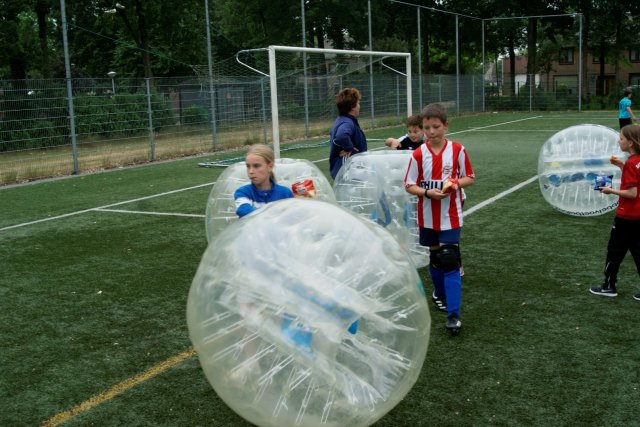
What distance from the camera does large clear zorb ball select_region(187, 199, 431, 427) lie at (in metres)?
2.94

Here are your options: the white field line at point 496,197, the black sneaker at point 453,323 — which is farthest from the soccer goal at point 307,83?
the black sneaker at point 453,323

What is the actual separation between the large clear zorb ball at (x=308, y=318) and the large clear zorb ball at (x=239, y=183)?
2.78m

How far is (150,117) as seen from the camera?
1778cm

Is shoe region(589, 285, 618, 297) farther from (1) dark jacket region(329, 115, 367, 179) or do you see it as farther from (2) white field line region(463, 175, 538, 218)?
(2) white field line region(463, 175, 538, 218)

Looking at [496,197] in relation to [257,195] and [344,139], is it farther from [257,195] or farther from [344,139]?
[257,195]

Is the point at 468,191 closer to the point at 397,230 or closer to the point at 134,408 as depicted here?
the point at 397,230

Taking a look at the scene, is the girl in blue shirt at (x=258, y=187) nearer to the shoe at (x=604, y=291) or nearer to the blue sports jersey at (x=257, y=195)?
the blue sports jersey at (x=257, y=195)

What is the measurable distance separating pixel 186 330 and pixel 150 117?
13.4 meters

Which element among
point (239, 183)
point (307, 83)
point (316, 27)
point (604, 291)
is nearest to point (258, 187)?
point (239, 183)

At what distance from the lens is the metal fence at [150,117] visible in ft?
Result: 48.4

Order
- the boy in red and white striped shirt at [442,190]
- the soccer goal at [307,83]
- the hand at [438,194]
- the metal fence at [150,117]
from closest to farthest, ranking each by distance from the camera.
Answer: the hand at [438,194], the boy in red and white striped shirt at [442,190], the metal fence at [150,117], the soccer goal at [307,83]

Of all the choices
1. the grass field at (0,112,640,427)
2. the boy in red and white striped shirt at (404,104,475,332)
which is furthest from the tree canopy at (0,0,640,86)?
the boy in red and white striped shirt at (404,104,475,332)

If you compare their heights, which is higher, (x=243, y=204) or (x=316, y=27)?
(x=316, y=27)

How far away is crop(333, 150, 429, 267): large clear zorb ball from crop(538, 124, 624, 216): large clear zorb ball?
318cm
